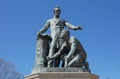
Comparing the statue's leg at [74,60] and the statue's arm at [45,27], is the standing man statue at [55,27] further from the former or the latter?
the statue's leg at [74,60]

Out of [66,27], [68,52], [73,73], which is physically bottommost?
[73,73]

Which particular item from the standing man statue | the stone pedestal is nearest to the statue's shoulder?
the standing man statue

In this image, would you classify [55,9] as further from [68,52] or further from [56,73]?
[56,73]

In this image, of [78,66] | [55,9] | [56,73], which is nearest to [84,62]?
[78,66]

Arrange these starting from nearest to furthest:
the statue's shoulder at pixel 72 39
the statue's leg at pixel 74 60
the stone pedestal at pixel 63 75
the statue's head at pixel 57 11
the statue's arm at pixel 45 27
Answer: the stone pedestal at pixel 63 75, the statue's leg at pixel 74 60, the statue's shoulder at pixel 72 39, the statue's arm at pixel 45 27, the statue's head at pixel 57 11

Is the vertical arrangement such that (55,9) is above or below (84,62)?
above

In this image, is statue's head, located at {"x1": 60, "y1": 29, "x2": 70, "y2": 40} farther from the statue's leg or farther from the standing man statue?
the statue's leg

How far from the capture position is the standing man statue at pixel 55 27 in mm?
Answer: 14883

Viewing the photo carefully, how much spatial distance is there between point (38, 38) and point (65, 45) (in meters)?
1.12

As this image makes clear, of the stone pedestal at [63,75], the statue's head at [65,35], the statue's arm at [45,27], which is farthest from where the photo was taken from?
the statue's arm at [45,27]

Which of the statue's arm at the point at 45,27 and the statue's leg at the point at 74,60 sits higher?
the statue's arm at the point at 45,27

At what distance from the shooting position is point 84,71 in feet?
46.8

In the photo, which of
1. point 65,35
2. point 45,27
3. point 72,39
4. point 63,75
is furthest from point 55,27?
point 63,75

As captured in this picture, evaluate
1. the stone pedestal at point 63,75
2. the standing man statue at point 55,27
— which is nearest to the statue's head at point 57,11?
the standing man statue at point 55,27
